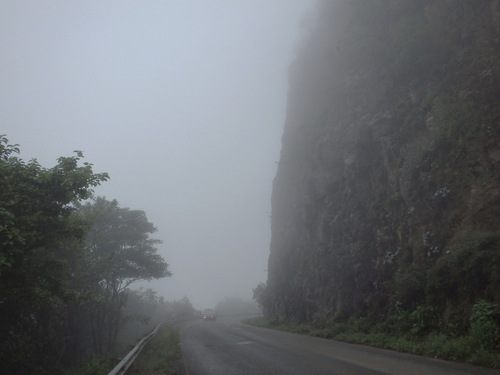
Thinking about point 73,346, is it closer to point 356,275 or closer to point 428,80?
point 356,275

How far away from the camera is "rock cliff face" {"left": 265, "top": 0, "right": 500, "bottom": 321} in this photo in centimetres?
1544

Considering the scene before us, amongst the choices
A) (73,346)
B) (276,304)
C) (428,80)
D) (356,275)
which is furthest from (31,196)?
(276,304)

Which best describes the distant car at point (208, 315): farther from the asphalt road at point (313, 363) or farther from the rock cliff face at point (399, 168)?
the asphalt road at point (313, 363)

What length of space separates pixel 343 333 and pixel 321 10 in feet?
112

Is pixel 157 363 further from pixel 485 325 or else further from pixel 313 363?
pixel 485 325

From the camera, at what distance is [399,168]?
21.3m

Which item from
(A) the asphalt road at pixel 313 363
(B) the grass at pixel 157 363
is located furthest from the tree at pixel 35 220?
(A) the asphalt road at pixel 313 363

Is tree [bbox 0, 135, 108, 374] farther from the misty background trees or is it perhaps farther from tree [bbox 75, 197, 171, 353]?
tree [bbox 75, 197, 171, 353]

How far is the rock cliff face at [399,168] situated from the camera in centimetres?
1544

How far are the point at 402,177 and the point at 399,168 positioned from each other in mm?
793

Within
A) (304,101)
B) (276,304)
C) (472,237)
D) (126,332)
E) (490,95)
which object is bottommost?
(126,332)

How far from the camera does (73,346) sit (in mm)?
20641

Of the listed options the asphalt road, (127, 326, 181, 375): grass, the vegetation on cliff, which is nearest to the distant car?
the vegetation on cliff

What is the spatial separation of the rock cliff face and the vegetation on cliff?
74 millimetres
